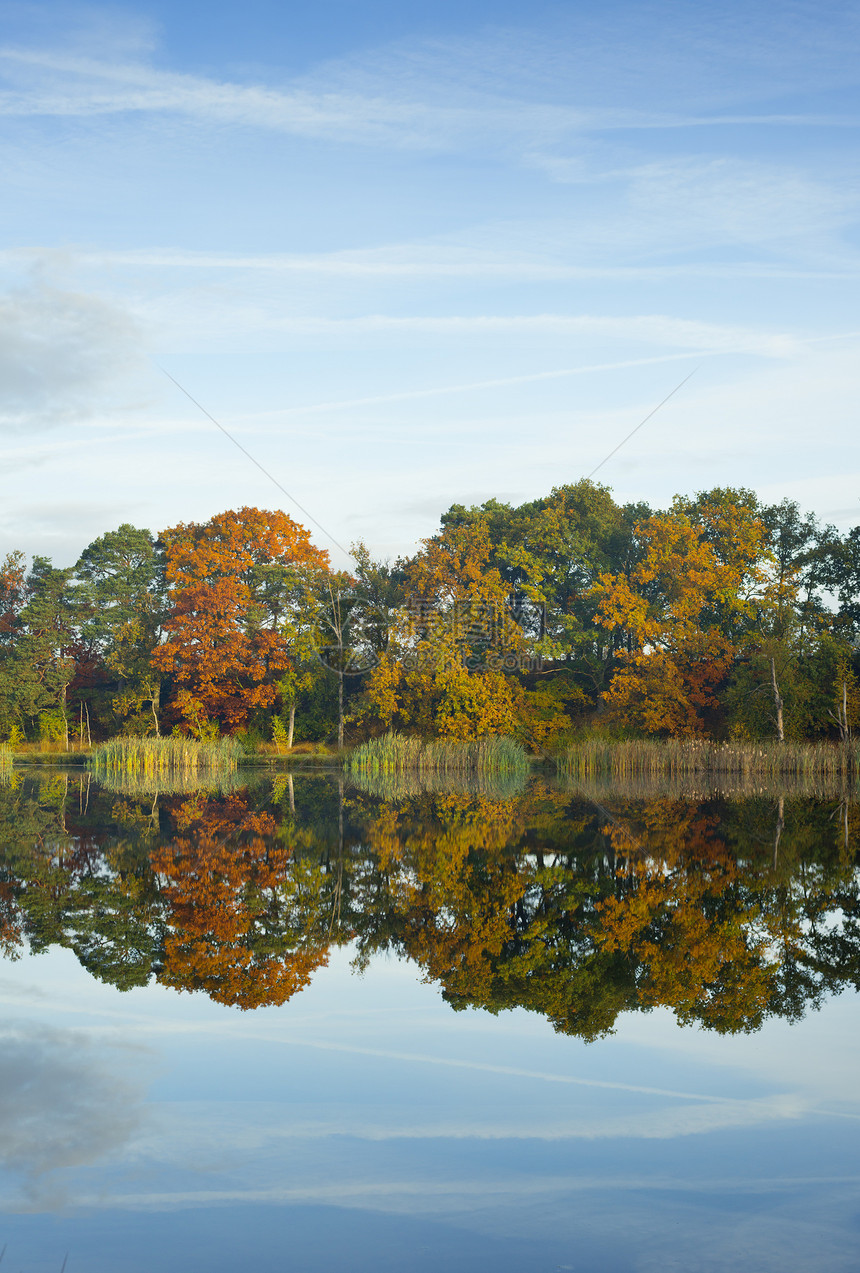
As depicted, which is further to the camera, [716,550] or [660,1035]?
[716,550]

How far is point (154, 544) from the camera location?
157 feet

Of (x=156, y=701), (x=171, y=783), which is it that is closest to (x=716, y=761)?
(x=171, y=783)

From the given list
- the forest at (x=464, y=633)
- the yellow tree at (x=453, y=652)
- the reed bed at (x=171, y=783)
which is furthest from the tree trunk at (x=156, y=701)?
the reed bed at (x=171, y=783)

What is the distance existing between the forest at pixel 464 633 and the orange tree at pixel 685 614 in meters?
0.08

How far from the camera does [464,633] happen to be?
33.5 metres

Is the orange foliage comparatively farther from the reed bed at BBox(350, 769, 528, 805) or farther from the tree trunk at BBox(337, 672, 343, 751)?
the tree trunk at BBox(337, 672, 343, 751)

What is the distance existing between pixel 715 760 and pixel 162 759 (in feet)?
52.0

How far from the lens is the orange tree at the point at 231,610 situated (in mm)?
37812

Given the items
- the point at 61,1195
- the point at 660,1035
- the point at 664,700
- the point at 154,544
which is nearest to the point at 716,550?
the point at 664,700

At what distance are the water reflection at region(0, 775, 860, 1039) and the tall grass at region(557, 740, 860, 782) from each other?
33.8 ft

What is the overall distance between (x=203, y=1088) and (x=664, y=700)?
28.9 metres

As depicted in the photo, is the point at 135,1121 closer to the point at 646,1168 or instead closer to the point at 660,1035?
the point at 646,1168

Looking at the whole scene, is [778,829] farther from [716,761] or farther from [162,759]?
[162,759]

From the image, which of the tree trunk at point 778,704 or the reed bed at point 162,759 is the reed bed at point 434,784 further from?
the tree trunk at point 778,704
